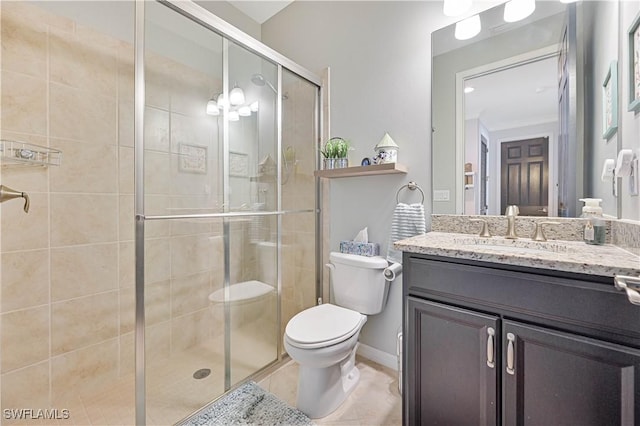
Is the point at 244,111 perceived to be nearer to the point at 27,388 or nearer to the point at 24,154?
the point at 24,154

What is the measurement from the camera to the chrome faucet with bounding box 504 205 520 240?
132cm

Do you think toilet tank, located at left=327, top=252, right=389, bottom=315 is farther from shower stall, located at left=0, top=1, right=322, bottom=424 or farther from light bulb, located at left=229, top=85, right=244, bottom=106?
light bulb, located at left=229, top=85, right=244, bottom=106

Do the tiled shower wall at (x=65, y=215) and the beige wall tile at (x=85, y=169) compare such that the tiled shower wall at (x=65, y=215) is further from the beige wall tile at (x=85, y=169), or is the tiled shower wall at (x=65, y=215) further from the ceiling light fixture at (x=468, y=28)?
the ceiling light fixture at (x=468, y=28)

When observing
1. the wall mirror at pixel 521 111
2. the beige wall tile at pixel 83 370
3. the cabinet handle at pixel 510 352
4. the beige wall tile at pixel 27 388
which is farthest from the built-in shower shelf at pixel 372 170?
the beige wall tile at pixel 27 388

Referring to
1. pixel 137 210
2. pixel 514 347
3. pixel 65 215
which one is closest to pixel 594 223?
pixel 514 347

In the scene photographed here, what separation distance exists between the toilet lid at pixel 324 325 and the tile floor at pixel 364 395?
0.43 metres

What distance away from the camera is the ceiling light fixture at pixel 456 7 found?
57.7 inches

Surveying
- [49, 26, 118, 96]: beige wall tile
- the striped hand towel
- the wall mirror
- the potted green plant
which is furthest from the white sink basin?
[49, 26, 118, 96]: beige wall tile

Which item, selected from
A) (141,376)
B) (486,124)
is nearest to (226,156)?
(141,376)

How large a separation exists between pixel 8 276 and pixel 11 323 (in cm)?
24

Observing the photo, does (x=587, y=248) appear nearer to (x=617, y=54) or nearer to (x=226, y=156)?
(x=617, y=54)

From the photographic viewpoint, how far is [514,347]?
88cm

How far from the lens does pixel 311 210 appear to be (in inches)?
84.3

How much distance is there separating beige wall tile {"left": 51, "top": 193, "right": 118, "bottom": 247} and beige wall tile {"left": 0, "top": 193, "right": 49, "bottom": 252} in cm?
4
